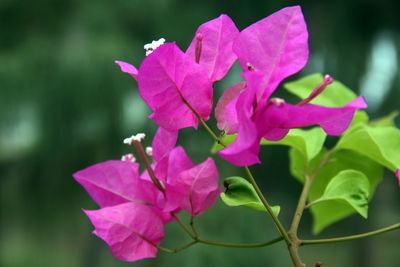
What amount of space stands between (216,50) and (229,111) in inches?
1.1

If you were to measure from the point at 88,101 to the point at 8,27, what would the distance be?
1069 mm

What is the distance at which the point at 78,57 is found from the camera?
11.4 ft

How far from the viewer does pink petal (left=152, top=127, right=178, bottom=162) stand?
22cm

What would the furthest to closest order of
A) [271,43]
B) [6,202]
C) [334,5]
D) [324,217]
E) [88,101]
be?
1. [334,5]
2. [6,202]
3. [88,101]
4. [324,217]
5. [271,43]

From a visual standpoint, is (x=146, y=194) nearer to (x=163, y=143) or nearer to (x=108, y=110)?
(x=163, y=143)

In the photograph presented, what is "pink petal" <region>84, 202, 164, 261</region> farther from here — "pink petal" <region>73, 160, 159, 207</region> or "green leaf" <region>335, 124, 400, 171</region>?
"green leaf" <region>335, 124, 400, 171</region>

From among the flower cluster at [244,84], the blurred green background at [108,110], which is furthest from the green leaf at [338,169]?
the blurred green background at [108,110]

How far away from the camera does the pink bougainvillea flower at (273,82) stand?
16 centimetres

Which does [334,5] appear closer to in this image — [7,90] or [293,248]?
[7,90]

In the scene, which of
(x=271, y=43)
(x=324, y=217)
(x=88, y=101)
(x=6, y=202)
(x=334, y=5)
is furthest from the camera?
(x=334, y=5)

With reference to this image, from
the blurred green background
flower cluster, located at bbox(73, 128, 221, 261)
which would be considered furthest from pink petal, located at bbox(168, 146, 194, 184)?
the blurred green background

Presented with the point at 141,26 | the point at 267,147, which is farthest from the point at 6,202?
the point at 267,147

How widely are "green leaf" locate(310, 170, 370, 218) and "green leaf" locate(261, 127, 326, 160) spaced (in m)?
0.03

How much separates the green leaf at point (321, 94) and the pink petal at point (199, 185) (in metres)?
0.11
